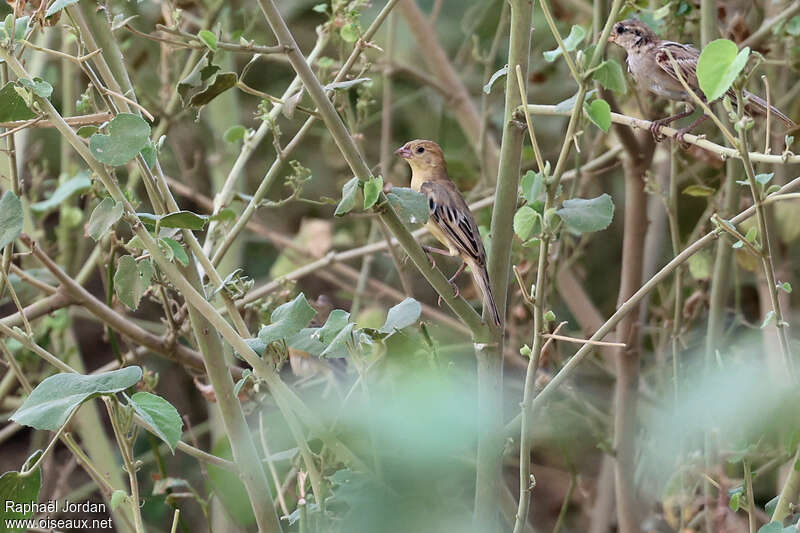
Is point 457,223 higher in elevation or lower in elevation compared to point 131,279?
lower

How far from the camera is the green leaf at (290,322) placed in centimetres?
131

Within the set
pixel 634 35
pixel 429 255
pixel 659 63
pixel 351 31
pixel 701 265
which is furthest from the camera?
pixel 701 265

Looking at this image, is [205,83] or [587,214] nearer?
[587,214]

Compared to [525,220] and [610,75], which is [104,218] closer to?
[525,220]

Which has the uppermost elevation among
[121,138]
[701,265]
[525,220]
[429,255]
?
[121,138]

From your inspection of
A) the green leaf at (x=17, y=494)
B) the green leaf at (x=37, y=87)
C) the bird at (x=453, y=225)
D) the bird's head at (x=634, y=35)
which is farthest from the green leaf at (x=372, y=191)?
the bird's head at (x=634, y=35)

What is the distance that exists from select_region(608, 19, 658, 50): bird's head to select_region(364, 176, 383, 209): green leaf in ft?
4.44

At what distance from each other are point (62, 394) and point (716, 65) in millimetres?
855

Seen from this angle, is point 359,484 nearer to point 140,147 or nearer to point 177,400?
point 140,147

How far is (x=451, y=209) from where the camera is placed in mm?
2350

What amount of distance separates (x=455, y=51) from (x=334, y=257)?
237cm

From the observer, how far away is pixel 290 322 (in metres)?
1.32

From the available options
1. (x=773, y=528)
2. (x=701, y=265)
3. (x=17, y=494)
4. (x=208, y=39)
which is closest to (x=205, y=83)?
(x=208, y=39)

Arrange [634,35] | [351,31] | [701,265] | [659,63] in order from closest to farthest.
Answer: [351,31]
[659,63]
[634,35]
[701,265]
